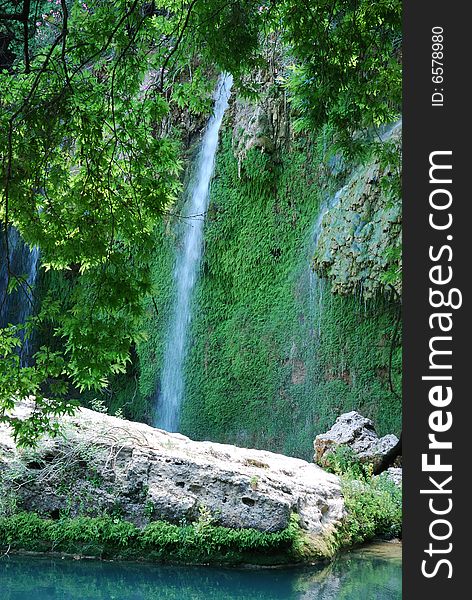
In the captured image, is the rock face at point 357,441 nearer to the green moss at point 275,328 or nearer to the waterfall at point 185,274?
the green moss at point 275,328

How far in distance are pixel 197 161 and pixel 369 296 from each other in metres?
5.48

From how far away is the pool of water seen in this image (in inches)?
304

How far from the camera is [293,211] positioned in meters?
14.4

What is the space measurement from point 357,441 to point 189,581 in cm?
408

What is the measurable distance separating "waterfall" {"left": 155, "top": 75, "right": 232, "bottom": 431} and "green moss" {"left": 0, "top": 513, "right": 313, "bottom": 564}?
640 centimetres

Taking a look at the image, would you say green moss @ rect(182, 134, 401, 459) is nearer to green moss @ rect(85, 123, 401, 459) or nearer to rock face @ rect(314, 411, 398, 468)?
green moss @ rect(85, 123, 401, 459)

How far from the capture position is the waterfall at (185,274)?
1557 centimetres

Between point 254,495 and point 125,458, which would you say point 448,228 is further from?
point 125,458

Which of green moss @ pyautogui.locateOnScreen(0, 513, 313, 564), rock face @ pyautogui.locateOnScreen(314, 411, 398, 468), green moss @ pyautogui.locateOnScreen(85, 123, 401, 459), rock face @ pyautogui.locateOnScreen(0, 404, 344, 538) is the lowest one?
green moss @ pyautogui.locateOnScreen(0, 513, 313, 564)

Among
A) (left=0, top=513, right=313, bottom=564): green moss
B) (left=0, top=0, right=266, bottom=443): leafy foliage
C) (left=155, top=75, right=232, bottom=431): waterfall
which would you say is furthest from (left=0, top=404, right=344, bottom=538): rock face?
(left=155, top=75, right=232, bottom=431): waterfall

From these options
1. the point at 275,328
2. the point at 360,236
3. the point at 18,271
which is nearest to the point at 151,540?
the point at 360,236

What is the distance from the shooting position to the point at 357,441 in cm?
1153

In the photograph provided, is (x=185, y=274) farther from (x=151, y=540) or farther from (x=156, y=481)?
(x=151, y=540)

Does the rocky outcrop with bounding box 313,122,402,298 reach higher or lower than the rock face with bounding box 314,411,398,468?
higher
